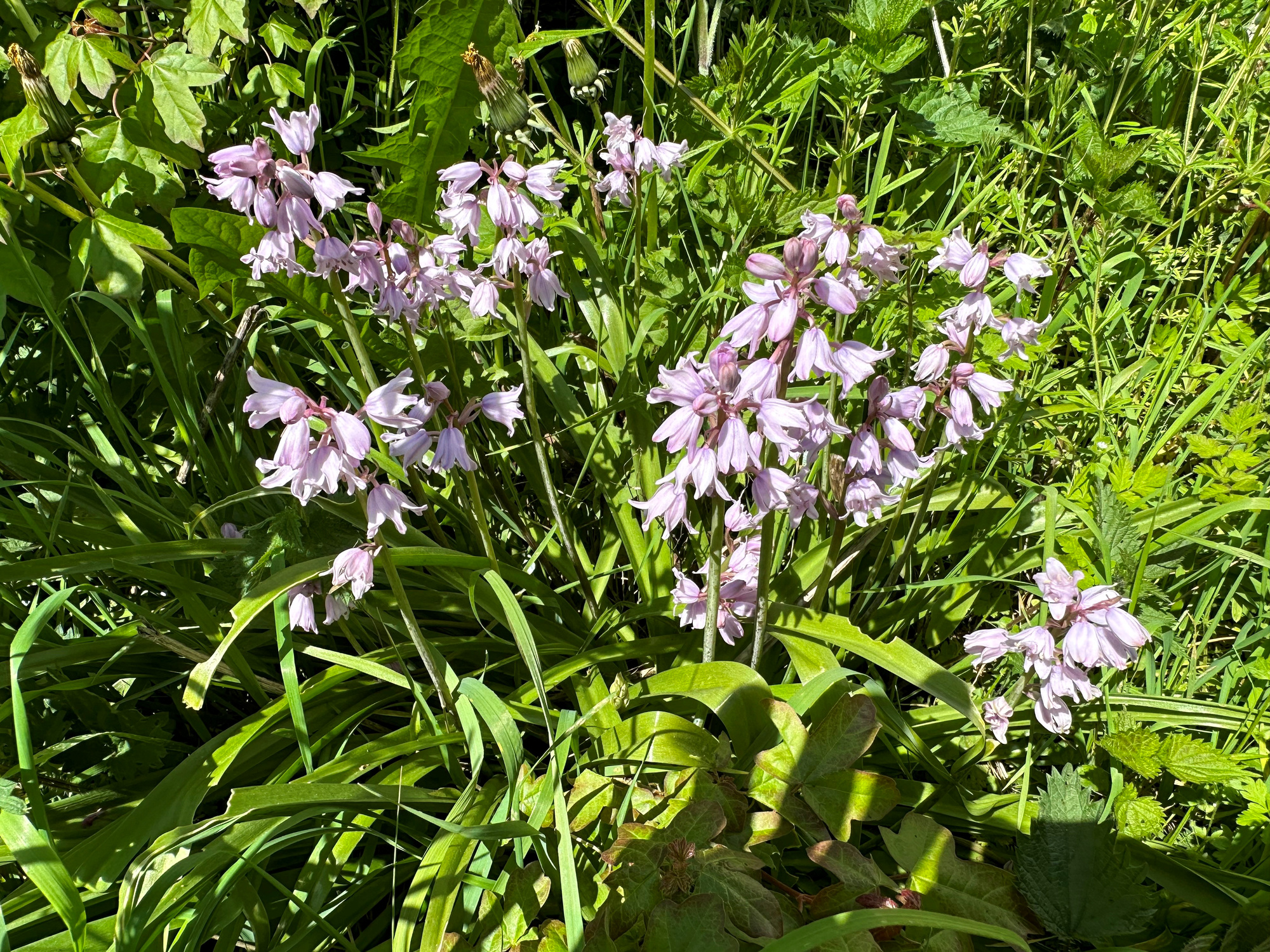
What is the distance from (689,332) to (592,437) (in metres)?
0.42

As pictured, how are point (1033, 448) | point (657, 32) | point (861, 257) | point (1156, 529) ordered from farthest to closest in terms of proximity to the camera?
1. point (657, 32)
2. point (1033, 448)
3. point (1156, 529)
4. point (861, 257)

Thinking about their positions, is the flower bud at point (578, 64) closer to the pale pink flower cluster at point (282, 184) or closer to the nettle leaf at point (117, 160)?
the pale pink flower cluster at point (282, 184)

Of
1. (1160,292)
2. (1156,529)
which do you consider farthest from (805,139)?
(1156,529)

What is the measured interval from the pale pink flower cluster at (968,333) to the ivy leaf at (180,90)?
160cm

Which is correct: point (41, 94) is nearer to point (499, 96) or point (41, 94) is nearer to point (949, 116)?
point (499, 96)

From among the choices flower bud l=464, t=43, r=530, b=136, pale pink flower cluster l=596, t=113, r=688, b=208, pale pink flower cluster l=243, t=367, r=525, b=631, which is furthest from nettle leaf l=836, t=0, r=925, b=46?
pale pink flower cluster l=243, t=367, r=525, b=631

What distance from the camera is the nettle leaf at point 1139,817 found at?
1712 mm

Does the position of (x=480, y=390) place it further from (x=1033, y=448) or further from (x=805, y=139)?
(x=805, y=139)

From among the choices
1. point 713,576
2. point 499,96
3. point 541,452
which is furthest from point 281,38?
point 713,576

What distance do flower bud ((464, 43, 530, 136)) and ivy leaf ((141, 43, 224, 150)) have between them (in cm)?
59

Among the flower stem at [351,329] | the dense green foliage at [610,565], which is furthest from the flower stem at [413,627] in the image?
the flower stem at [351,329]

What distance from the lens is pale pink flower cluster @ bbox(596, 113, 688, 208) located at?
2289 mm

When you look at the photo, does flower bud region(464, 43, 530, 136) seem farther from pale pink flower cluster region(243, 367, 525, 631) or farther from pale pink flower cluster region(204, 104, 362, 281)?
pale pink flower cluster region(243, 367, 525, 631)

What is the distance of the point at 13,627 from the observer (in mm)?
2336
